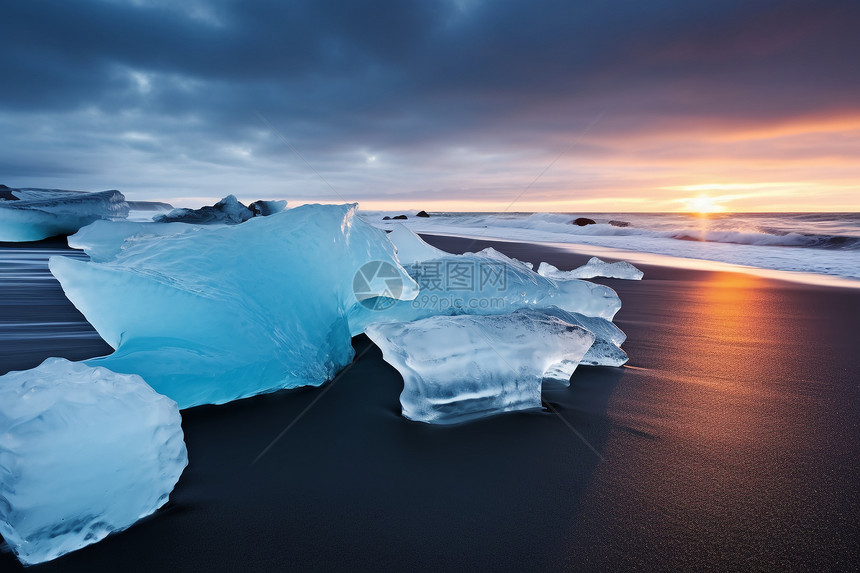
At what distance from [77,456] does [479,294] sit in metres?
1.70

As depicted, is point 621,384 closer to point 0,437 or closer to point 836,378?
point 836,378

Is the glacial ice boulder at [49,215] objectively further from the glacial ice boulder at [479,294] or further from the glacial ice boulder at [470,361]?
the glacial ice boulder at [470,361]

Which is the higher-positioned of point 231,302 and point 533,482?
point 231,302

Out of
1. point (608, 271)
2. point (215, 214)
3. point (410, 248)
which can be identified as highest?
point (410, 248)

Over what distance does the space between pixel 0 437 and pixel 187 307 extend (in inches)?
28.1

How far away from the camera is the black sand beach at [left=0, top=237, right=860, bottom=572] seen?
795mm

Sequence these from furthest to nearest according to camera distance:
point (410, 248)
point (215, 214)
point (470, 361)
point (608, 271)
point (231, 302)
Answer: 1. point (215, 214)
2. point (608, 271)
3. point (410, 248)
4. point (231, 302)
5. point (470, 361)

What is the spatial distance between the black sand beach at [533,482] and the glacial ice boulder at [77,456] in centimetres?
5

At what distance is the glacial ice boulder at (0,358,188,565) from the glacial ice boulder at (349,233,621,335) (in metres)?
1.15

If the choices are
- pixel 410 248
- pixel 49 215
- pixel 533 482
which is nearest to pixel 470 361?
pixel 533 482

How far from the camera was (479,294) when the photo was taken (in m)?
2.22

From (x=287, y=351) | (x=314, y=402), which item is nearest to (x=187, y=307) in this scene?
(x=287, y=351)

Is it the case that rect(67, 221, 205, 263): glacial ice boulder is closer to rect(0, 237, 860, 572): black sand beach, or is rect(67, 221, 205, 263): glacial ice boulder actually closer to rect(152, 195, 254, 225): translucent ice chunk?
rect(0, 237, 860, 572): black sand beach

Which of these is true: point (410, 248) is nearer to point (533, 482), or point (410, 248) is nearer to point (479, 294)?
A: point (479, 294)
